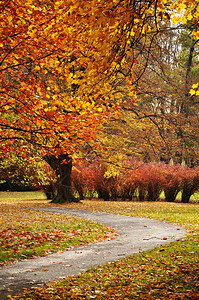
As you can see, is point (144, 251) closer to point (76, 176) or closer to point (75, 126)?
point (75, 126)

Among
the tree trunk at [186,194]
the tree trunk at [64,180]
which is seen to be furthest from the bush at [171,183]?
the tree trunk at [64,180]

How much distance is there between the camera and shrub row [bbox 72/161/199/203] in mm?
21281

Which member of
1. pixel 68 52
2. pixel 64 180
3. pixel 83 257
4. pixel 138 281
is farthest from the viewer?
pixel 64 180

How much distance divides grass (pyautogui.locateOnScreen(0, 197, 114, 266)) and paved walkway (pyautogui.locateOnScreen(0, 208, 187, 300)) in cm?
39

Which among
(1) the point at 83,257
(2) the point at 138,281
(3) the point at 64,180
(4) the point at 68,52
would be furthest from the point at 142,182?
(2) the point at 138,281

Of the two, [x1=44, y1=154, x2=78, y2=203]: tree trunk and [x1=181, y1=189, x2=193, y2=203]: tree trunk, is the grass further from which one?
[x1=181, y1=189, x2=193, y2=203]: tree trunk

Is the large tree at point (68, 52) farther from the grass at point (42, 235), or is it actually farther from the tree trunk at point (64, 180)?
the tree trunk at point (64, 180)

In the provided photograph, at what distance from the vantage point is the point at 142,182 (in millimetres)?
21266

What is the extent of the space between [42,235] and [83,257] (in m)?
2.32

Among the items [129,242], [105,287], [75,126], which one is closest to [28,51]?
[75,126]

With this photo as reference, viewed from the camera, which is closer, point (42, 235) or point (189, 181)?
point (42, 235)

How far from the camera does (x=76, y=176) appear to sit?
2247cm

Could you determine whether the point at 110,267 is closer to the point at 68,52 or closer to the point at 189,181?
the point at 68,52

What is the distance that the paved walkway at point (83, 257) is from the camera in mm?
5457
